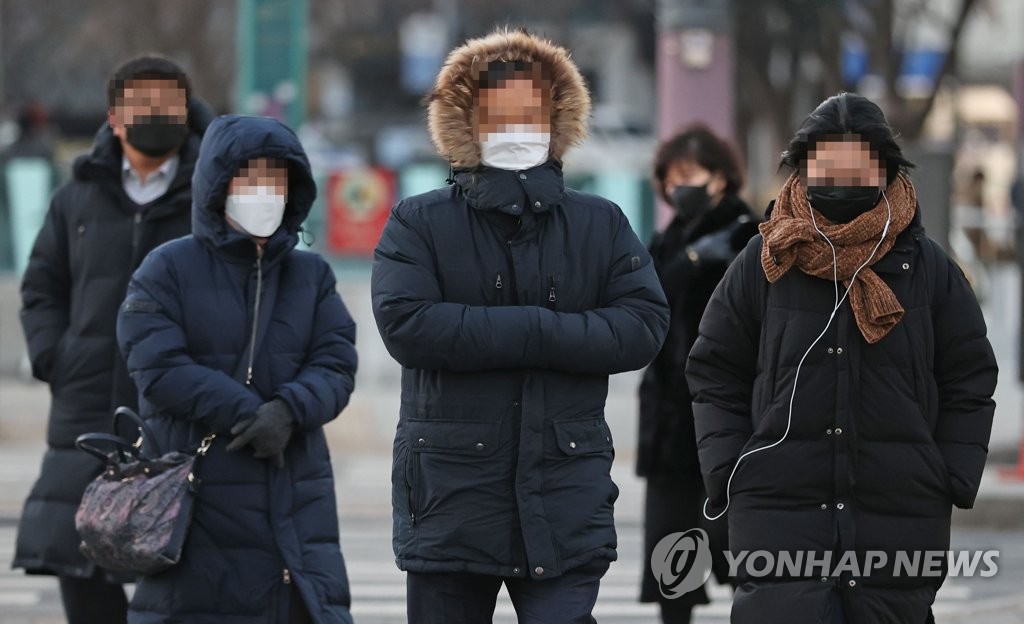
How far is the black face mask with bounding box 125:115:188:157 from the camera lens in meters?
6.12

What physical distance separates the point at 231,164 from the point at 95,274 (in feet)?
3.70

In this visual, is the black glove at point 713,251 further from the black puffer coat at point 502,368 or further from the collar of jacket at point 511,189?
the collar of jacket at point 511,189

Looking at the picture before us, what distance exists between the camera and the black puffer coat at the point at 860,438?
4664mm

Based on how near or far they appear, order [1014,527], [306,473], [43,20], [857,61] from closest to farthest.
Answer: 1. [306,473]
2. [1014,527]
3. [857,61]
4. [43,20]

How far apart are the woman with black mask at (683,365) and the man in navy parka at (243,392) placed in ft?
6.09

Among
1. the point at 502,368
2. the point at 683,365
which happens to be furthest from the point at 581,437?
the point at 683,365

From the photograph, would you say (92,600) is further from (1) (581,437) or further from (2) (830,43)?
(2) (830,43)

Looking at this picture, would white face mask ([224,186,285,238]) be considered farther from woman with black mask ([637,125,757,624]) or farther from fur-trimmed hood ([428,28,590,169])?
woman with black mask ([637,125,757,624])

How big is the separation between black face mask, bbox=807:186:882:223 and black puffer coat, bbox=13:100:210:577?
2268mm

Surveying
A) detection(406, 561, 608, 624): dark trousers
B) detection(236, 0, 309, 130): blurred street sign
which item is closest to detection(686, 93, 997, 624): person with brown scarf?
detection(406, 561, 608, 624): dark trousers

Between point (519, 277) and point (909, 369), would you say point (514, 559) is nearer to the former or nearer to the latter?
point (519, 277)

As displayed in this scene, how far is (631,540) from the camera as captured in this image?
10.2 meters

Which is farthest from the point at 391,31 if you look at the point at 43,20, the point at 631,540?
the point at 631,540

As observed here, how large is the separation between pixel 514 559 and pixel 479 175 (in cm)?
93
